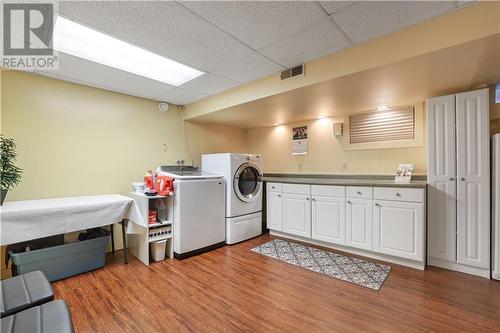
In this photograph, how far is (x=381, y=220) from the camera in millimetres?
2742

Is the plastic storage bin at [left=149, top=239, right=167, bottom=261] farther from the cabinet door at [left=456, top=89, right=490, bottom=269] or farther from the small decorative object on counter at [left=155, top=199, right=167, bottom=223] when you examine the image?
the cabinet door at [left=456, top=89, right=490, bottom=269]

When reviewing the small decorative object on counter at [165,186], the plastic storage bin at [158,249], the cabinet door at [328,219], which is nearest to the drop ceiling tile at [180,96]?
the small decorative object on counter at [165,186]

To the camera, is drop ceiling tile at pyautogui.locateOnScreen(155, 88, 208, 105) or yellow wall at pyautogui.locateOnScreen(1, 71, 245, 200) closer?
yellow wall at pyautogui.locateOnScreen(1, 71, 245, 200)

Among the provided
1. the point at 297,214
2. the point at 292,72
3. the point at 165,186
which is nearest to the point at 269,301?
the point at 297,214

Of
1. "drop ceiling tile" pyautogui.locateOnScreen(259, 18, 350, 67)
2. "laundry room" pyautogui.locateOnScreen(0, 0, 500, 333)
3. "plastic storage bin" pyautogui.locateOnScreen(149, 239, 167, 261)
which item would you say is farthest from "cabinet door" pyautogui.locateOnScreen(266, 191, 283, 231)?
"drop ceiling tile" pyautogui.locateOnScreen(259, 18, 350, 67)

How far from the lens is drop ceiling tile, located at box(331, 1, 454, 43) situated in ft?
5.03

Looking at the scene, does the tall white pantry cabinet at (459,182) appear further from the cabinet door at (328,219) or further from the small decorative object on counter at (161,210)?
the small decorative object on counter at (161,210)

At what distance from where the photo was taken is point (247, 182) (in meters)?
3.86

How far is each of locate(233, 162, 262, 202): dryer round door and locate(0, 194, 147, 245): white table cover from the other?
1.42 m

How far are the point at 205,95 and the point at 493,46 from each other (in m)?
3.00

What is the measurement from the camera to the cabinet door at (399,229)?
252 cm

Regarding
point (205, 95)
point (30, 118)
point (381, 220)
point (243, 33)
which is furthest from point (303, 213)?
point (30, 118)

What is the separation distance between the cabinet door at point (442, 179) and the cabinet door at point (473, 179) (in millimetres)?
49

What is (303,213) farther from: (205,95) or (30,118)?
(30,118)
